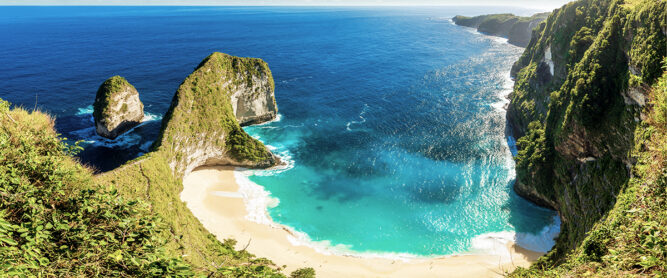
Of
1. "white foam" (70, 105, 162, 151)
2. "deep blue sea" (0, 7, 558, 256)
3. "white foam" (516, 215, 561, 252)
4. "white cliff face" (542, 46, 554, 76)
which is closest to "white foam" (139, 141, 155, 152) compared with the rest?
"white foam" (70, 105, 162, 151)

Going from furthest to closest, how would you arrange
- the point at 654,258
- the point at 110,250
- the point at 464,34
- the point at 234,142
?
the point at 464,34, the point at 234,142, the point at 110,250, the point at 654,258

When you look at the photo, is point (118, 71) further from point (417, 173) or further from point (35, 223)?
point (35, 223)

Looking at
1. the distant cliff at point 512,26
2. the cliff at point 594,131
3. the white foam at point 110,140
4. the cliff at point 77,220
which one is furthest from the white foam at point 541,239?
the distant cliff at point 512,26

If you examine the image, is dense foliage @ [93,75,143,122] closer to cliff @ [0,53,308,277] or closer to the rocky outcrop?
the rocky outcrop

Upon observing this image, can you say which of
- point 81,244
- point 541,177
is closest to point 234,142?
point 81,244

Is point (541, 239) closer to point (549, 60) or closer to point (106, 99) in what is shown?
point (549, 60)
